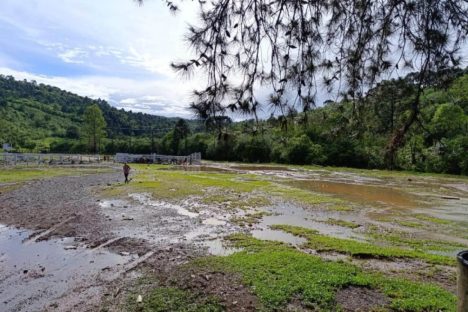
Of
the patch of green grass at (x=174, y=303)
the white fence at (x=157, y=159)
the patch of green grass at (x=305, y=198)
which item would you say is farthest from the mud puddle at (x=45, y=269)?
the white fence at (x=157, y=159)

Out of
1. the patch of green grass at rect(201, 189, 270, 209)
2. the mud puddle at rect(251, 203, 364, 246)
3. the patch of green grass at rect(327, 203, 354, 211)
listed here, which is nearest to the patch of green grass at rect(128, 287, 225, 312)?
the mud puddle at rect(251, 203, 364, 246)

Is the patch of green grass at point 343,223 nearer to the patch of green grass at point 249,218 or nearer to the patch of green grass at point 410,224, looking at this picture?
the patch of green grass at point 410,224

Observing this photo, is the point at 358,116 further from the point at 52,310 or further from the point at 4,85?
the point at 4,85

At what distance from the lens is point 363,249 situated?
11.8m

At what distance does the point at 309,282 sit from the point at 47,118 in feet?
420

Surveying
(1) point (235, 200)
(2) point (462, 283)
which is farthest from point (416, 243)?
(2) point (462, 283)

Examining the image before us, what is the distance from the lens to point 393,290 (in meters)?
8.33

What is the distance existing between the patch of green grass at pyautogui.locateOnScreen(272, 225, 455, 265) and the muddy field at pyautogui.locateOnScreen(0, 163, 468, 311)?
38 mm

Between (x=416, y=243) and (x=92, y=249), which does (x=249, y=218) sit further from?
(x=92, y=249)

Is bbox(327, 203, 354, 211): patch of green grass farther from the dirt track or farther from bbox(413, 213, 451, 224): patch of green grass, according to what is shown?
the dirt track

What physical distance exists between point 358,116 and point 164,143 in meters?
82.4

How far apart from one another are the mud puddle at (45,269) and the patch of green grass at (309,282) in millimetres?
2736

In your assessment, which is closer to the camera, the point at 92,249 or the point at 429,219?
the point at 92,249

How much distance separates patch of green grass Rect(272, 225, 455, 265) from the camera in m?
11.2
